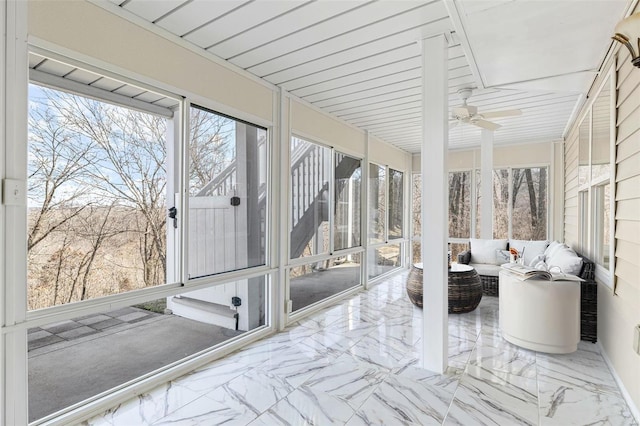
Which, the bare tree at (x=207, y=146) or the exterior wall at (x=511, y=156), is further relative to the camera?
the exterior wall at (x=511, y=156)

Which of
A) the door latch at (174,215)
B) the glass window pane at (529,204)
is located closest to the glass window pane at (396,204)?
the glass window pane at (529,204)

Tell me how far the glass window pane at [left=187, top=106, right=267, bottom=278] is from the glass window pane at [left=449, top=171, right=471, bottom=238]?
15.3 feet

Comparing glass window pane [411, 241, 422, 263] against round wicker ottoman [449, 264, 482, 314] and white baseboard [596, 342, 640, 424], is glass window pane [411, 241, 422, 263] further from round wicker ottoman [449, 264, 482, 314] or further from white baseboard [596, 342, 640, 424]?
white baseboard [596, 342, 640, 424]

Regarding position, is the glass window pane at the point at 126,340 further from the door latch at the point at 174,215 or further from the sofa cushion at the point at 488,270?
the sofa cushion at the point at 488,270

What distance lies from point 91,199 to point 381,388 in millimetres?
2497

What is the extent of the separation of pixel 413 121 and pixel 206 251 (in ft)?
11.1

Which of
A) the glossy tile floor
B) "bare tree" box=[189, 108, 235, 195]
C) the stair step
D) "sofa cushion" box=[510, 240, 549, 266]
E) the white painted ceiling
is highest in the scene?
the white painted ceiling

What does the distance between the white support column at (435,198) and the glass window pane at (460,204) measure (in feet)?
15.0

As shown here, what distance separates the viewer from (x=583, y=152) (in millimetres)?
3967

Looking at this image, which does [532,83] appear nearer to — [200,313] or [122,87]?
[122,87]

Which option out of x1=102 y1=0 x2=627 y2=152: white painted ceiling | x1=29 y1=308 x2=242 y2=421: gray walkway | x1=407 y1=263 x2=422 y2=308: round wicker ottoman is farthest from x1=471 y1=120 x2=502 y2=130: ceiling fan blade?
x1=29 y1=308 x2=242 y2=421: gray walkway

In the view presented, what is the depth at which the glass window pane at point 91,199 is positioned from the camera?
2.07 m

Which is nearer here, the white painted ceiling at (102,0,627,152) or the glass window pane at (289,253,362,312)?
the white painted ceiling at (102,0,627,152)

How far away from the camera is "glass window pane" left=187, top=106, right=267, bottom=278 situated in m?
2.79
